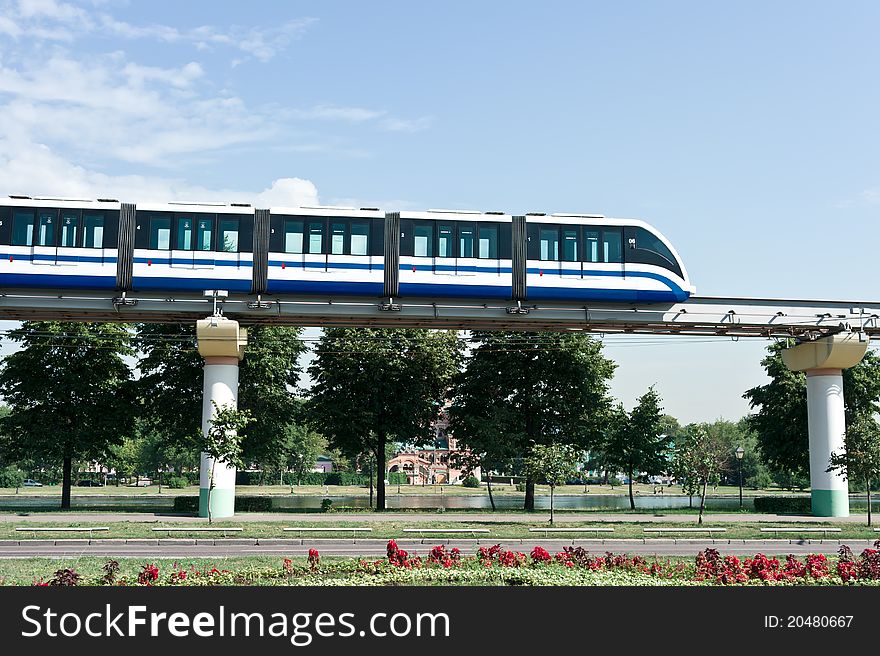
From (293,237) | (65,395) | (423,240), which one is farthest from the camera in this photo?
(65,395)

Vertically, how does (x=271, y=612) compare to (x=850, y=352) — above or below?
below

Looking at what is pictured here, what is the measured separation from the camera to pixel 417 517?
37.2 metres

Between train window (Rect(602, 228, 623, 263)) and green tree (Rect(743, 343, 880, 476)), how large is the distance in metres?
20.4

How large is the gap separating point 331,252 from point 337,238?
0.60m

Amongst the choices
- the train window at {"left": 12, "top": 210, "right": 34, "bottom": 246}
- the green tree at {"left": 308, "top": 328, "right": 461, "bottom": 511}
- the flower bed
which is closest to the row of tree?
the green tree at {"left": 308, "top": 328, "right": 461, "bottom": 511}

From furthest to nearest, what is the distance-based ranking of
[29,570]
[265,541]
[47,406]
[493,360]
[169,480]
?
[169,480], [493,360], [47,406], [265,541], [29,570]

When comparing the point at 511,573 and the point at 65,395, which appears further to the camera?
the point at 65,395

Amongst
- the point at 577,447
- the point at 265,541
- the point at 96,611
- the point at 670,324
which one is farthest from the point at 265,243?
the point at 96,611

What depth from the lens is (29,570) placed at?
57.2 feet

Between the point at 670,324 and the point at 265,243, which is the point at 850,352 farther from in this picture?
the point at 265,243

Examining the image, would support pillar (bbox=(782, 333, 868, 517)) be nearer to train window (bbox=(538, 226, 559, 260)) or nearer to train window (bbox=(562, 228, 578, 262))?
train window (bbox=(562, 228, 578, 262))

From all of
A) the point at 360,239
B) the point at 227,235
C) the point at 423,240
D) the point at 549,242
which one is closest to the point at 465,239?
the point at 423,240

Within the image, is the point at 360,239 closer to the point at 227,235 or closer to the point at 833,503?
the point at 227,235

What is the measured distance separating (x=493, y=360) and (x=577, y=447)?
22.2 feet
